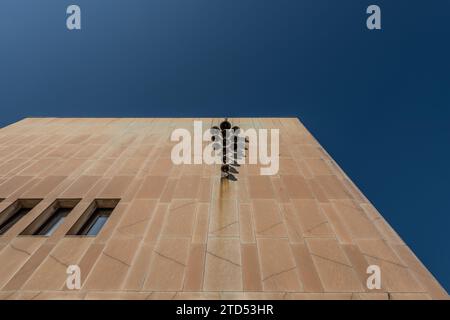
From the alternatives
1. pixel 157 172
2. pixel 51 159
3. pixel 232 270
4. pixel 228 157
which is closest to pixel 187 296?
pixel 232 270

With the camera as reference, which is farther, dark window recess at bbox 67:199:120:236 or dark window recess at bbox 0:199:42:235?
dark window recess at bbox 0:199:42:235

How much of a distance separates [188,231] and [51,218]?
418 centimetres

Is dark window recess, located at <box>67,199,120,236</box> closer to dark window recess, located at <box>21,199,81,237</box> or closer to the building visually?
the building

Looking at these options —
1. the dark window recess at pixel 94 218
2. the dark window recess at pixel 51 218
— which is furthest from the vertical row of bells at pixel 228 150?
the dark window recess at pixel 51 218

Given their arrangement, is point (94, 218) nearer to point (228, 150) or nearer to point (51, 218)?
point (51, 218)

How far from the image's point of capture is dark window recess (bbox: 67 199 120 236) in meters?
7.13

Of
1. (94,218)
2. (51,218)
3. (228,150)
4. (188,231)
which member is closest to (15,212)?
(51,218)

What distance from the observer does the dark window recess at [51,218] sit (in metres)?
7.15

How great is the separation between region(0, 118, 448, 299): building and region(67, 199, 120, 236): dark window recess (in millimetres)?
37

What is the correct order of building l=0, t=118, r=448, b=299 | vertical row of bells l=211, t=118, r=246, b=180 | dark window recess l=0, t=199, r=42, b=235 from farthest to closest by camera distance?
vertical row of bells l=211, t=118, r=246, b=180, dark window recess l=0, t=199, r=42, b=235, building l=0, t=118, r=448, b=299

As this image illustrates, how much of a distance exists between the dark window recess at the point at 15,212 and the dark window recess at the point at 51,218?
65 centimetres

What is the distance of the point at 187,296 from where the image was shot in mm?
4941

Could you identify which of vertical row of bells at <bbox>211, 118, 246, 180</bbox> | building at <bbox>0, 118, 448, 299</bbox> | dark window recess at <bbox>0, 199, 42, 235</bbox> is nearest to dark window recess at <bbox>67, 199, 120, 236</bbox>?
building at <bbox>0, 118, 448, 299</bbox>
